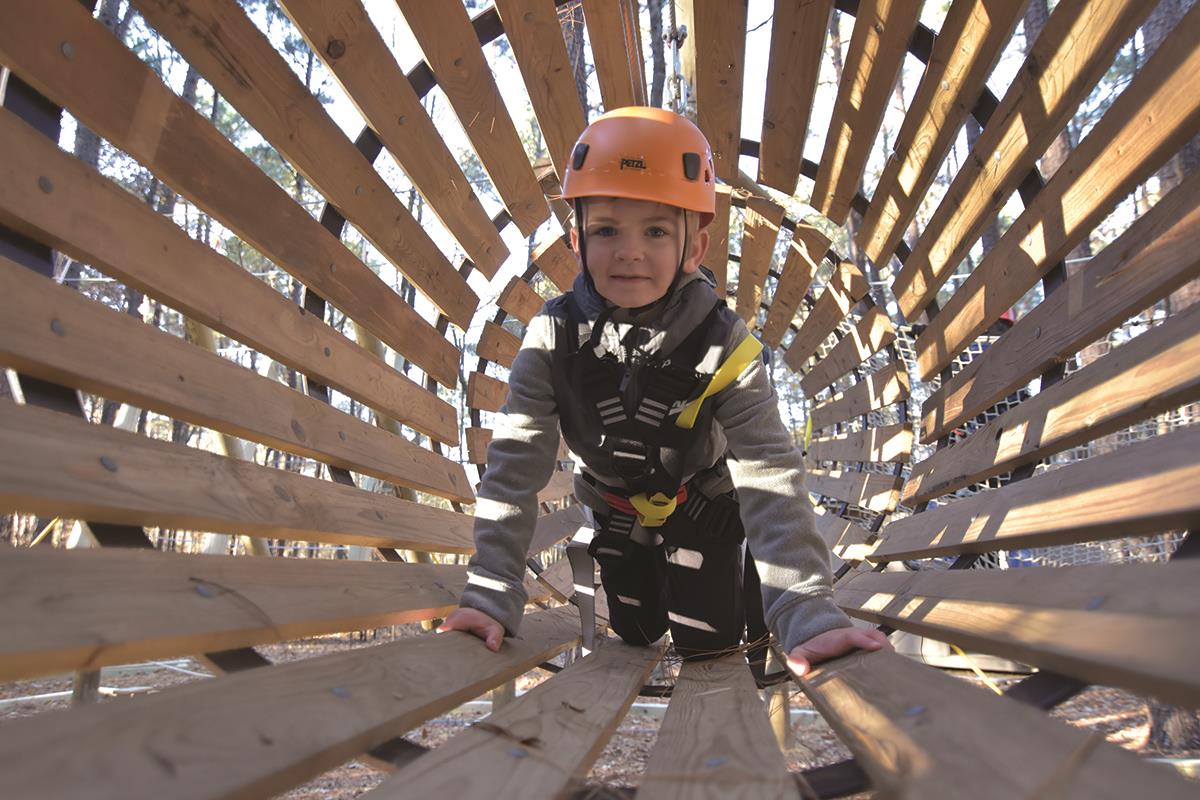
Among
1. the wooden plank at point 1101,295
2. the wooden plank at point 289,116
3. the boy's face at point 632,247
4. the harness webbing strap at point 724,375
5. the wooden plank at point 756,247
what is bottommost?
the harness webbing strap at point 724,375

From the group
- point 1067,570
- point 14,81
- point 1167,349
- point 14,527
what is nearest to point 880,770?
point 1067,570


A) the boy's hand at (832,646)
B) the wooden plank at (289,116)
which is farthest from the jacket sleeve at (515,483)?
the wooden plank at (289,116)

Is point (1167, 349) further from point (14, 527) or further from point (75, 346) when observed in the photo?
point (14, 527)

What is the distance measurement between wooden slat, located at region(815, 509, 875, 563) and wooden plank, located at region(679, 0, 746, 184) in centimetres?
201

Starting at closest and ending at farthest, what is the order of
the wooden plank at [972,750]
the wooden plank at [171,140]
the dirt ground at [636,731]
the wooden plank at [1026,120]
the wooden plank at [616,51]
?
the wooden plank at [972,750], the wooden plank at [171,140], the wooden plank at [1026,120], the wooden plank at [616,51], the dirt ground at [636,731]

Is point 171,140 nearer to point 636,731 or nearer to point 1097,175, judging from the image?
point 1097,175

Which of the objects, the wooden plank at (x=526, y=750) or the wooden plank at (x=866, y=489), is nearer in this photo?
the wooden plank at (x=526, y=750)

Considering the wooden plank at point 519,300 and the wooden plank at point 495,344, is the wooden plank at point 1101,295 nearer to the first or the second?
the wooden plank at point 519,300

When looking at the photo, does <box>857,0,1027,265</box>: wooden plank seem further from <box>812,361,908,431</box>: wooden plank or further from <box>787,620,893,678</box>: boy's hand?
<box>787,620,893,678</box>: boy's hand

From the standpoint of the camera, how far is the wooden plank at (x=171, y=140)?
1.67 meters

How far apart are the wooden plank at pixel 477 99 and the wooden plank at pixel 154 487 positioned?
65.8 inches

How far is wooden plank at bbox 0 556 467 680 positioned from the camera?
3.79ft

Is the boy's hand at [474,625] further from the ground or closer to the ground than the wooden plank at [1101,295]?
closer to the ground

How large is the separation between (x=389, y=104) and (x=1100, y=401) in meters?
2.40
